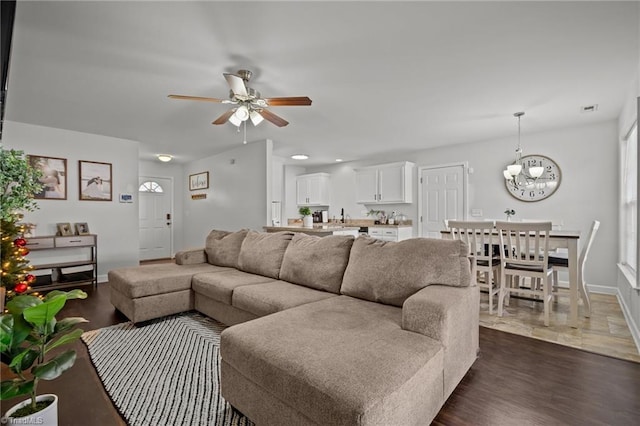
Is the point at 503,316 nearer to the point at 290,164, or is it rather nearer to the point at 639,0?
the point at 639,0

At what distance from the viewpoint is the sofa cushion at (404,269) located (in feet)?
6.77

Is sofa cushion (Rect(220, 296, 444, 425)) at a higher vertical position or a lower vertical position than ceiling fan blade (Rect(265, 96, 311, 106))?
lower

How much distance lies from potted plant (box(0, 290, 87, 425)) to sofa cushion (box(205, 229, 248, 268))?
109 inches

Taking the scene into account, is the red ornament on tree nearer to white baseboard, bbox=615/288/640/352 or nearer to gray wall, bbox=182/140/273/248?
gray wall, bbox=182/140/273/248

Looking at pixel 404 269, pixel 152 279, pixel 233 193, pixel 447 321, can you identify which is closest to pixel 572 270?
pixel 404 269

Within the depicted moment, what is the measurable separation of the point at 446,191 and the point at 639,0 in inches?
164

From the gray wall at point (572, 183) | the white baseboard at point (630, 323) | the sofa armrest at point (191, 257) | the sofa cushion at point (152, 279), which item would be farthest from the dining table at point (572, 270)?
the sofa armrest at point (191, 257)

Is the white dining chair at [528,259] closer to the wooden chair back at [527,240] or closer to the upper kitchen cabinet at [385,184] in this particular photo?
the wooden chair back at [527,240]

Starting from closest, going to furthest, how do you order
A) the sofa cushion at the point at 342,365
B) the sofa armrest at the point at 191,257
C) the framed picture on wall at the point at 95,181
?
the sofa cushion at the point at 342,365 < the sofa armrest at the point at 191,257 < the framed picture on wall at the point at 95,181

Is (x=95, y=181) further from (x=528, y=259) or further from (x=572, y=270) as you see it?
(x=572, y=270)

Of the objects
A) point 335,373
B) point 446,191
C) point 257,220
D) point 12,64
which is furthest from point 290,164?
point 335,373

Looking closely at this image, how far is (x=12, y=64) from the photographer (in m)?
2.58

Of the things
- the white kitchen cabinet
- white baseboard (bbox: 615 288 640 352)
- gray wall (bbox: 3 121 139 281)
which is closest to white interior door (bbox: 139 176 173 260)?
gray wall (bbox: 3 121 139 281)

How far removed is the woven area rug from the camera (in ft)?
5.63
